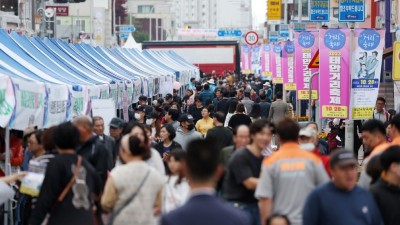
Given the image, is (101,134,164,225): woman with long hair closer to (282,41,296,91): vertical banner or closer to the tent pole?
the tent pole

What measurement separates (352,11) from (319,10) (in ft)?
36.7

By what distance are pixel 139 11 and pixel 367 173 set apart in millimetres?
191056

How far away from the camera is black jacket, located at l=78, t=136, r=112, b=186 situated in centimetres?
1091

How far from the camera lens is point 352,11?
2136 cm

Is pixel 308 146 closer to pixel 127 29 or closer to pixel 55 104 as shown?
pixel 55 104

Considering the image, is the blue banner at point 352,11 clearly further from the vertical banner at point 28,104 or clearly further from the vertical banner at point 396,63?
the vertical banner at point 28,104

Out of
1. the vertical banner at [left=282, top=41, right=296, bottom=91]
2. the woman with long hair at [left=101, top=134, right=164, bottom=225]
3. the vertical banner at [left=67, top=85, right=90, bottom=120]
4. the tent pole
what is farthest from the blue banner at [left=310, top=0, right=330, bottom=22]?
the woman with long hair at [left=101, top=134, right=164, bottom=225]

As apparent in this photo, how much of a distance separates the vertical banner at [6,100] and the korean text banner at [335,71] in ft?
23.4

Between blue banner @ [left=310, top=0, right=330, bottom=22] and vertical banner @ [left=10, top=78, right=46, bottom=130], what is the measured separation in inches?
745

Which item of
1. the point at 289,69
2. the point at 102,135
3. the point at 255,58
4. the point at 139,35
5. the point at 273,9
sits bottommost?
the point at 102,135

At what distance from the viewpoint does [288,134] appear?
30.5ft

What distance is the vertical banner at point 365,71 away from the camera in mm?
18328

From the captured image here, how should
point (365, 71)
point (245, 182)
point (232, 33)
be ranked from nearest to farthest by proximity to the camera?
point (245, 182)
point (365, 71)
point (232, 33)

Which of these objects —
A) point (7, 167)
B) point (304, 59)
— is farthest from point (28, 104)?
point (304, 59)
